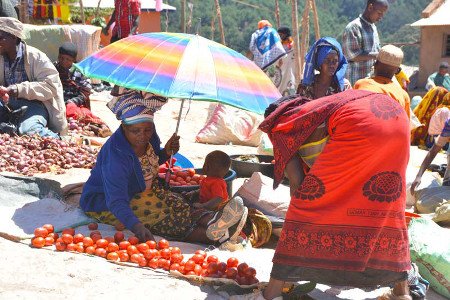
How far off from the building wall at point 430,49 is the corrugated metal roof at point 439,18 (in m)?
0.25

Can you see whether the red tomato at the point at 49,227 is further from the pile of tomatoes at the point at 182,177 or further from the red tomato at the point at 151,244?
the pile of tomatoes at the point at 182,177

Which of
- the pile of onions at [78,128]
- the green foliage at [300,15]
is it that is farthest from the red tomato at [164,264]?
the green foliage at [300,15]

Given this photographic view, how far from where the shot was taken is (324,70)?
490cm

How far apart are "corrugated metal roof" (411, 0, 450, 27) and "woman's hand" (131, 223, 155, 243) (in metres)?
15.5

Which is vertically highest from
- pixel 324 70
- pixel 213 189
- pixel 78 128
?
pixel 324 70

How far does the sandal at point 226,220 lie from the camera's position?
4.32 metres

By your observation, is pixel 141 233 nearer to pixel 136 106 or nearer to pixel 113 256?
pixel 113 256

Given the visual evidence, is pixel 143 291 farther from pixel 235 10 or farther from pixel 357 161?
pixel 235 10

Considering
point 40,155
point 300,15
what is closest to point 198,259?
point 40,155

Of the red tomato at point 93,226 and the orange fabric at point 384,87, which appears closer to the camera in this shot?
the red tomato at point 93,226

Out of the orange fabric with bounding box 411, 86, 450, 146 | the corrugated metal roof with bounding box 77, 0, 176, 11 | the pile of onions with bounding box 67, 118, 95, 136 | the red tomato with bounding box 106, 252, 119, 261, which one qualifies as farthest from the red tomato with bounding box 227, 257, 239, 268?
the corrugated metal roof with bounding box 77, 0, 176, 11

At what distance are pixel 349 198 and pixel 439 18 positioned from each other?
54.3 ft

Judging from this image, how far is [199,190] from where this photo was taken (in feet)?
16.8

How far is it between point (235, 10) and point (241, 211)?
4053 centimetres
